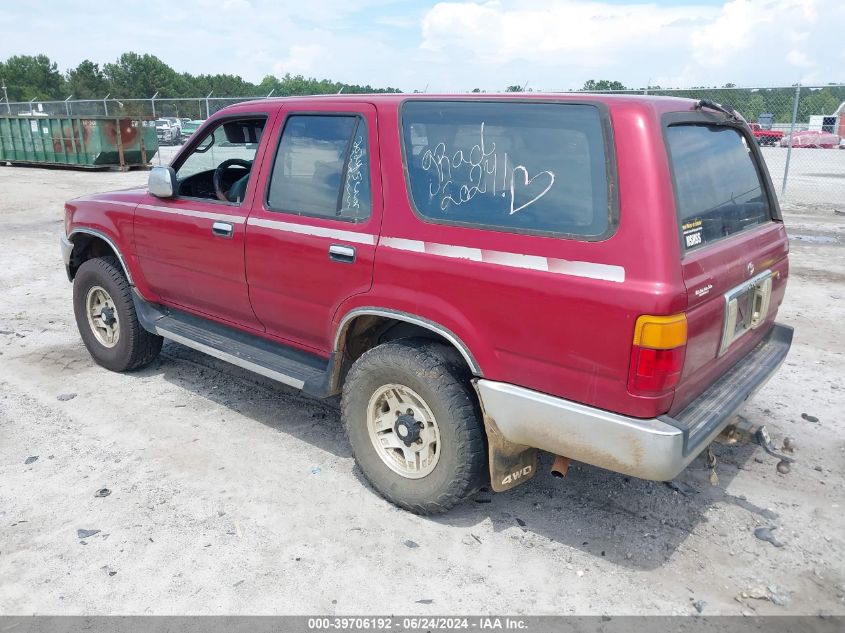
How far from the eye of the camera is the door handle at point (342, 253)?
133 inches

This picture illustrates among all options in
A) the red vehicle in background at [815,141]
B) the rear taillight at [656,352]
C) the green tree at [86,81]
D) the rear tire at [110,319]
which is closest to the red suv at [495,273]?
the rear taillight at [656,352]

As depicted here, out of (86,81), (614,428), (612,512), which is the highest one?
(86,81)

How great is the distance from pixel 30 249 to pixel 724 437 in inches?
374

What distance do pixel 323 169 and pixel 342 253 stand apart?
538 millimetres

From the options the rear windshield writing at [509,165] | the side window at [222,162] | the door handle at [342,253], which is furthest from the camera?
the side window at [222,162]

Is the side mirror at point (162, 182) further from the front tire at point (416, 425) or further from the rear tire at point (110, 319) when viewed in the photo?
the front tire at point (416, 425)

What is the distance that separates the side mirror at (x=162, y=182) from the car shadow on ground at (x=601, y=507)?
1.57 metres

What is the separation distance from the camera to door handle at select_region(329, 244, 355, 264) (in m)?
3.39

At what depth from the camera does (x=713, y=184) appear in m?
3.09

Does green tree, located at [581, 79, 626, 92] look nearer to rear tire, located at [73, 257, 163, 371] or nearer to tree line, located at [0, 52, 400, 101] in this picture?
rear tire, located at [73, 257, 163, 371]

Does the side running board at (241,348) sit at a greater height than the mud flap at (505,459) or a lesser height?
greater

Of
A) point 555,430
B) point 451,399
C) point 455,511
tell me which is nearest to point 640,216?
point 555,430

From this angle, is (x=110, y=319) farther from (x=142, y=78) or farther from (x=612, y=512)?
(x=142, y=78)

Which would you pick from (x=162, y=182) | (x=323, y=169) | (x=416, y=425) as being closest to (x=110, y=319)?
(x=162, y=182)
